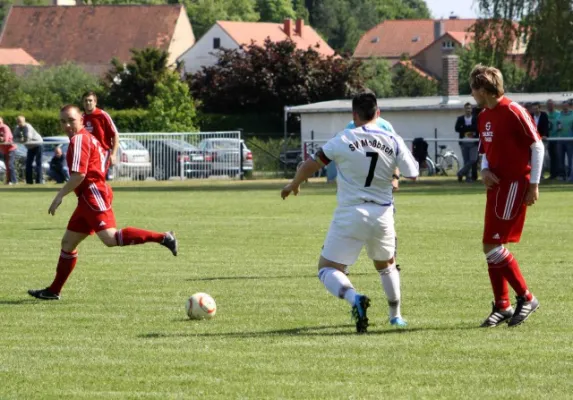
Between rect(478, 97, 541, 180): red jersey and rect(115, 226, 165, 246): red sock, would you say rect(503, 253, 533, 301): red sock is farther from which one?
rect(115, 226, 165, 246): red sock

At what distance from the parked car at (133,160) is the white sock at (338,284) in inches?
1136

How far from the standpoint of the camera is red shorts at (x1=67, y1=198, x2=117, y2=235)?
1105 cm

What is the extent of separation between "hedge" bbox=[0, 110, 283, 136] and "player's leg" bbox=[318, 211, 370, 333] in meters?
43.2

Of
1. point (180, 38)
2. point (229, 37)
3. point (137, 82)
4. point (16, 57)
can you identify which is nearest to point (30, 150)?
point (137, 82)

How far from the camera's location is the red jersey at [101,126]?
16.7 metres

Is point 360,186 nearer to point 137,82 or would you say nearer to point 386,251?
point 386,251

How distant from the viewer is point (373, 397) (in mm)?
6613

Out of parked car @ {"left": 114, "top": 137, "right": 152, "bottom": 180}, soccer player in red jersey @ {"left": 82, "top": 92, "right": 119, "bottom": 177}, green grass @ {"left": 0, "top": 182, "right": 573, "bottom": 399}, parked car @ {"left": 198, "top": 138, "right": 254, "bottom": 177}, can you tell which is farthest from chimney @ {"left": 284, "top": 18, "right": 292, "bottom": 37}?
soccer player in red jersey @ {"left": 82, "top": 92, "right": 119, "bottom": 177}

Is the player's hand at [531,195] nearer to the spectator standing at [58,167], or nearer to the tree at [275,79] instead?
the spectator standing at [58,167]

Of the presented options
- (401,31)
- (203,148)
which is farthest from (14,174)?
(401,31)

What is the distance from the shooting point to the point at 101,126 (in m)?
16.8

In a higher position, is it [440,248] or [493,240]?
[493,240]

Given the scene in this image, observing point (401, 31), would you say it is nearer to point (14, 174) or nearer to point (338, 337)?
point (14, 174)

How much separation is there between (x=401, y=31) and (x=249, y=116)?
87.9m
